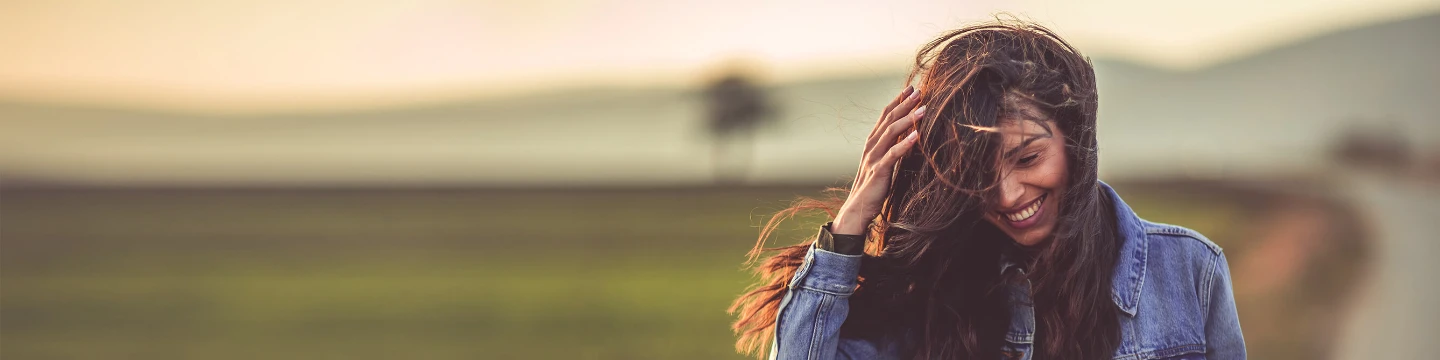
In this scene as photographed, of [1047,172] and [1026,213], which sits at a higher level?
[1047,172]

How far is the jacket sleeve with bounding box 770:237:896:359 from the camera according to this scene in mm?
2654

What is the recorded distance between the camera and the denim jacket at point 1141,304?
2.68 metres

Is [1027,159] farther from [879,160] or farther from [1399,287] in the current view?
[1399,287]

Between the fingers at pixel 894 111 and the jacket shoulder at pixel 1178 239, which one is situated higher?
the fingers at pixel 894 111

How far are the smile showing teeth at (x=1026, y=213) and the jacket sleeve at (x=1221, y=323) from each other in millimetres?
613

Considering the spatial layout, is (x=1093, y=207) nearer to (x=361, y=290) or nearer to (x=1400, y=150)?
(x=361, y=290)

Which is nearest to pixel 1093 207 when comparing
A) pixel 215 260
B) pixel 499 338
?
pixel 499 338

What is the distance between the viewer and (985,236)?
112 inches

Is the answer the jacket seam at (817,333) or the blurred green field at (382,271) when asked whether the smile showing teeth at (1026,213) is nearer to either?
the jacket seam at (817,333)

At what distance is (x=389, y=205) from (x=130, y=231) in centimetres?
1002

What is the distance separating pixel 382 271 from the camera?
23.8 metres

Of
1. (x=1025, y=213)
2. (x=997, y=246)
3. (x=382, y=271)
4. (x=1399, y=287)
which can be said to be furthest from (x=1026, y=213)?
(x=382, y=271)

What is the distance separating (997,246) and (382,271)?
914 inches

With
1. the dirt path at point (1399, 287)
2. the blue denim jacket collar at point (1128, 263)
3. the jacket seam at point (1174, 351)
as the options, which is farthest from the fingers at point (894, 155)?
the dirt path at point (1399, 287)
